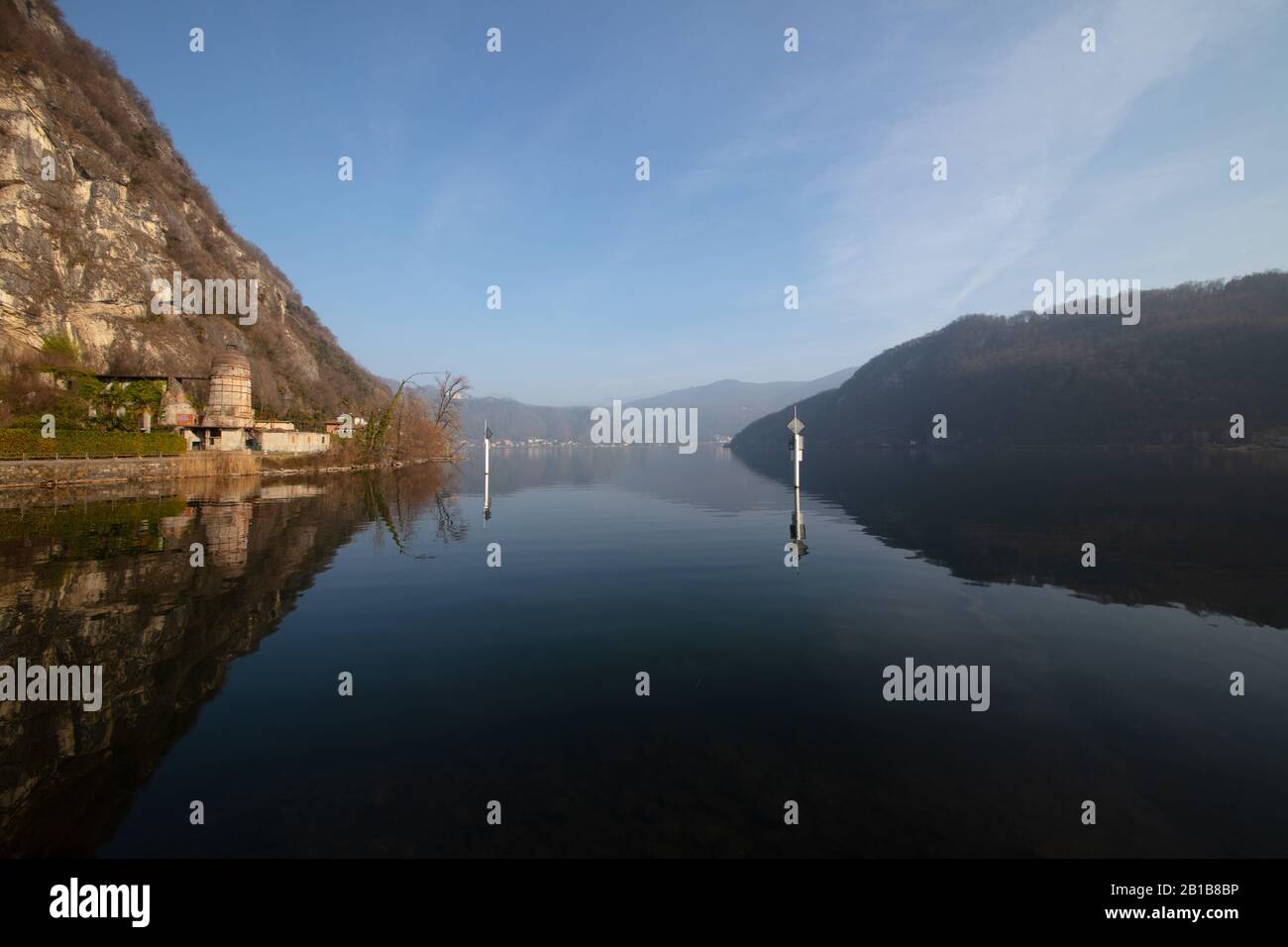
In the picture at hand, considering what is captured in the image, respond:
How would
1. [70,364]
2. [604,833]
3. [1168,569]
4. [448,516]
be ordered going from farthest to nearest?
[70,364] < [448,516] < [1168,569] < [604,833]

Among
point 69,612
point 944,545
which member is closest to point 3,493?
point 69,612

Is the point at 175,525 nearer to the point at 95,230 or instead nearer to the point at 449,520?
the point at 449,520

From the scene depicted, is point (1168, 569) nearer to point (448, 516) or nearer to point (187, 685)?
point (187, 685)

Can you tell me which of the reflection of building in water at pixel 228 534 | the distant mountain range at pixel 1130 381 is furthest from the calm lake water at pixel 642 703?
the distant mountain range at pixel 1130 381

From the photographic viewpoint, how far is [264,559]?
53.2ft

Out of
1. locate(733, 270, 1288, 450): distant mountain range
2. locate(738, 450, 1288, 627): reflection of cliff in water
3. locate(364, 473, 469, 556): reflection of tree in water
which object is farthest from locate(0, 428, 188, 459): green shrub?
locate(733, 270, 1288, 450): distant mountain range

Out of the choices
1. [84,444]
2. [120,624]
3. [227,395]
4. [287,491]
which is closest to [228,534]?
[120,624]

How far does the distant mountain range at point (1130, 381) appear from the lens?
114 meters

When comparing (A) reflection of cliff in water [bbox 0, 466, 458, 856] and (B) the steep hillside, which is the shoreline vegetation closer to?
(A) reflection of cliff in water [bbox 0, 466, 458, 856]

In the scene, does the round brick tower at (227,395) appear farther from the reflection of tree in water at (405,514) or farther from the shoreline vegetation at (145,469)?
the reflection of tree in water at (405,514)

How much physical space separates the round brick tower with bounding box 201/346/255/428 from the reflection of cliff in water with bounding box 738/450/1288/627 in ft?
174

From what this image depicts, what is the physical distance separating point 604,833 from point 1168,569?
17.8 meters

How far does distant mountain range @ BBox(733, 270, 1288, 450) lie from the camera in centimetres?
11406

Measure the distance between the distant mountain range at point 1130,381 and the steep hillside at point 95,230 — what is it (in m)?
153
